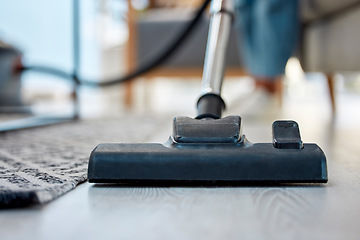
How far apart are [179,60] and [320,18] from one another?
1.24 metres

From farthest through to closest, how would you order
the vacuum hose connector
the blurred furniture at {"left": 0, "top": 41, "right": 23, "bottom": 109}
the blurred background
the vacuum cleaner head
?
the blurred furniture at {"left": 0, "top": 41, "right": 23, "bottom": 109} < the blurred background < the vacuum hose connector < the vacuum cleaner head

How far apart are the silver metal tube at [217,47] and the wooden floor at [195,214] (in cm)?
27

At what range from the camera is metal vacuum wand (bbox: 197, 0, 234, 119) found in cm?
64

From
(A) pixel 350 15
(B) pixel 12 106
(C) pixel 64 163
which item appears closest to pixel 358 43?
(A) pixel 350 15

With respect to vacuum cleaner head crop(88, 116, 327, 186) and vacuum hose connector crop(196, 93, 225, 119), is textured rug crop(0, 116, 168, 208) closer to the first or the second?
vacuum cleaner head crop(88, 116, 327, 186)

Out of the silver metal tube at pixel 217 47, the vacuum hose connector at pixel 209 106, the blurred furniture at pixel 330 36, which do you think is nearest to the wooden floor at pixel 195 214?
the vacuum hose connector at pixel 209 106

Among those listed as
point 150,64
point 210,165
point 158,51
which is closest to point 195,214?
point 210,165

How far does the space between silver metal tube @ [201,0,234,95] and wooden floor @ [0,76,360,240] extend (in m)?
0.27

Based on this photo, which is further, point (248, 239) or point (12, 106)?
point (12, 106)

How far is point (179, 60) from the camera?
2.53m

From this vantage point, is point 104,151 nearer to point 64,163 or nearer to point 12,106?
point 64,163

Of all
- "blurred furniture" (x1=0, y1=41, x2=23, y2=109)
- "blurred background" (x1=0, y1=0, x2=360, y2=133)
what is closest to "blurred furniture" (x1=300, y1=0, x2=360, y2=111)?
"blurred background" (x1=0, y1=0, x2=360, y2=133)

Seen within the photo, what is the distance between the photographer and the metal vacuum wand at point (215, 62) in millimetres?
642

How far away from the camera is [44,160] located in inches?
26.4
